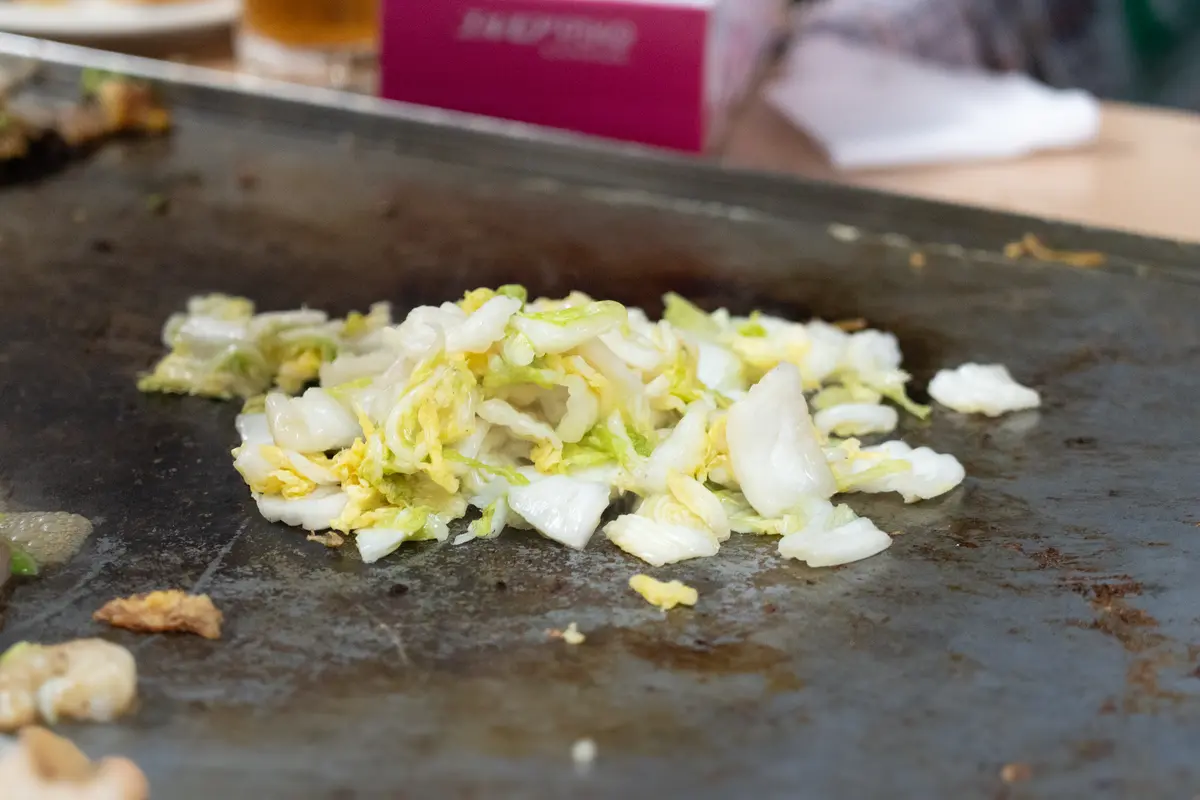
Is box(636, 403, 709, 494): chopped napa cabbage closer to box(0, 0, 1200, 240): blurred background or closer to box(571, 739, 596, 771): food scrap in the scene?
box(571, 739, 596, 771): food scrap

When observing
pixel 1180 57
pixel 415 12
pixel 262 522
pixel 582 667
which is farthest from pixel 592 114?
pixel 1180 57

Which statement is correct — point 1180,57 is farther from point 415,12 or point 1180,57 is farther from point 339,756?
Answer: point 339,756

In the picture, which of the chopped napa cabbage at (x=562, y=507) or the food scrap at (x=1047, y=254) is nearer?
the chopped napa cabbage at (x=562, y=507)

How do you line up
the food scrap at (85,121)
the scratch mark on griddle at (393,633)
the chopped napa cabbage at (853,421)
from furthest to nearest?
the food scrap at (85,121), the chopped napa cabbage at (853,421), the scratch mark on griddle at (393,633)

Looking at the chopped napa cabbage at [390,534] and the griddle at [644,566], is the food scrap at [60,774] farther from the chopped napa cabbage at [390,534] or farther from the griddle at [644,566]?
the chopped napa cabbage at [390,534]


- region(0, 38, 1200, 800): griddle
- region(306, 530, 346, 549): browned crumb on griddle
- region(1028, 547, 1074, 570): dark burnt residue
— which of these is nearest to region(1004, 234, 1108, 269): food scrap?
region(0, 38, 1200, 800): griddle

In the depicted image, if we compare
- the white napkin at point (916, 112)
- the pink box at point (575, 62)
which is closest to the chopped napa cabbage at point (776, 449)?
the pink box at point (575, 62)

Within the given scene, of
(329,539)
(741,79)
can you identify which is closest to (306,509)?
(329,539)
